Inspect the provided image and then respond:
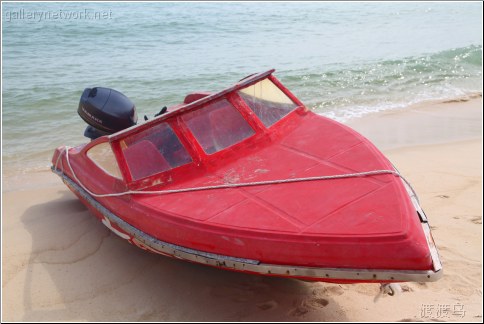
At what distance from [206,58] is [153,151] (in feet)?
33.2

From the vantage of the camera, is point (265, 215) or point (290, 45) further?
point (290, 45)

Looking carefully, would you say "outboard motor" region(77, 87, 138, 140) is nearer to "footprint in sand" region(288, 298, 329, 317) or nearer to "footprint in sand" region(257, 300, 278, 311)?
"footprint in sand" region(257, 300, 278, 311)

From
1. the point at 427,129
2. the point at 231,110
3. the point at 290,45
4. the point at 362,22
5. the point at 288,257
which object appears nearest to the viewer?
the point at 288,257

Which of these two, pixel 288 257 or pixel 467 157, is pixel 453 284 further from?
pixel 467 157

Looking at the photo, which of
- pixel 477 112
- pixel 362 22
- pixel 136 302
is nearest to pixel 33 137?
pixel 136 302

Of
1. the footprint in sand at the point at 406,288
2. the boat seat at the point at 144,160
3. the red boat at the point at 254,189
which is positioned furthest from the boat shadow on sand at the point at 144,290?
the boat seat at the point at 144,160

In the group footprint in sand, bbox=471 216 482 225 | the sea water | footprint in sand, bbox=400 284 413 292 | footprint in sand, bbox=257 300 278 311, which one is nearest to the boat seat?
footprint in sand, bbox=257 300 278 311

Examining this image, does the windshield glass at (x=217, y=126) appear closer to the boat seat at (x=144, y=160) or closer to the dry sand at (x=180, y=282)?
the boat seat at (x=144, y=160)

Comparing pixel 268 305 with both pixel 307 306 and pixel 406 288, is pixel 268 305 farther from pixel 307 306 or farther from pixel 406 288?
pixel 406 288

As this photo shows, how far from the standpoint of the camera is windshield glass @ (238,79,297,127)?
524 cm

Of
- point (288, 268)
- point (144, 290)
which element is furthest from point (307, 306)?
point (144, 290)

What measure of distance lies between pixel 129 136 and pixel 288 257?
6.27 feet

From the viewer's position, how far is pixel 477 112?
928 cm

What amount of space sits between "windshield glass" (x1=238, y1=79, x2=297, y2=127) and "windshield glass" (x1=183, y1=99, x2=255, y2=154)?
21 cm
